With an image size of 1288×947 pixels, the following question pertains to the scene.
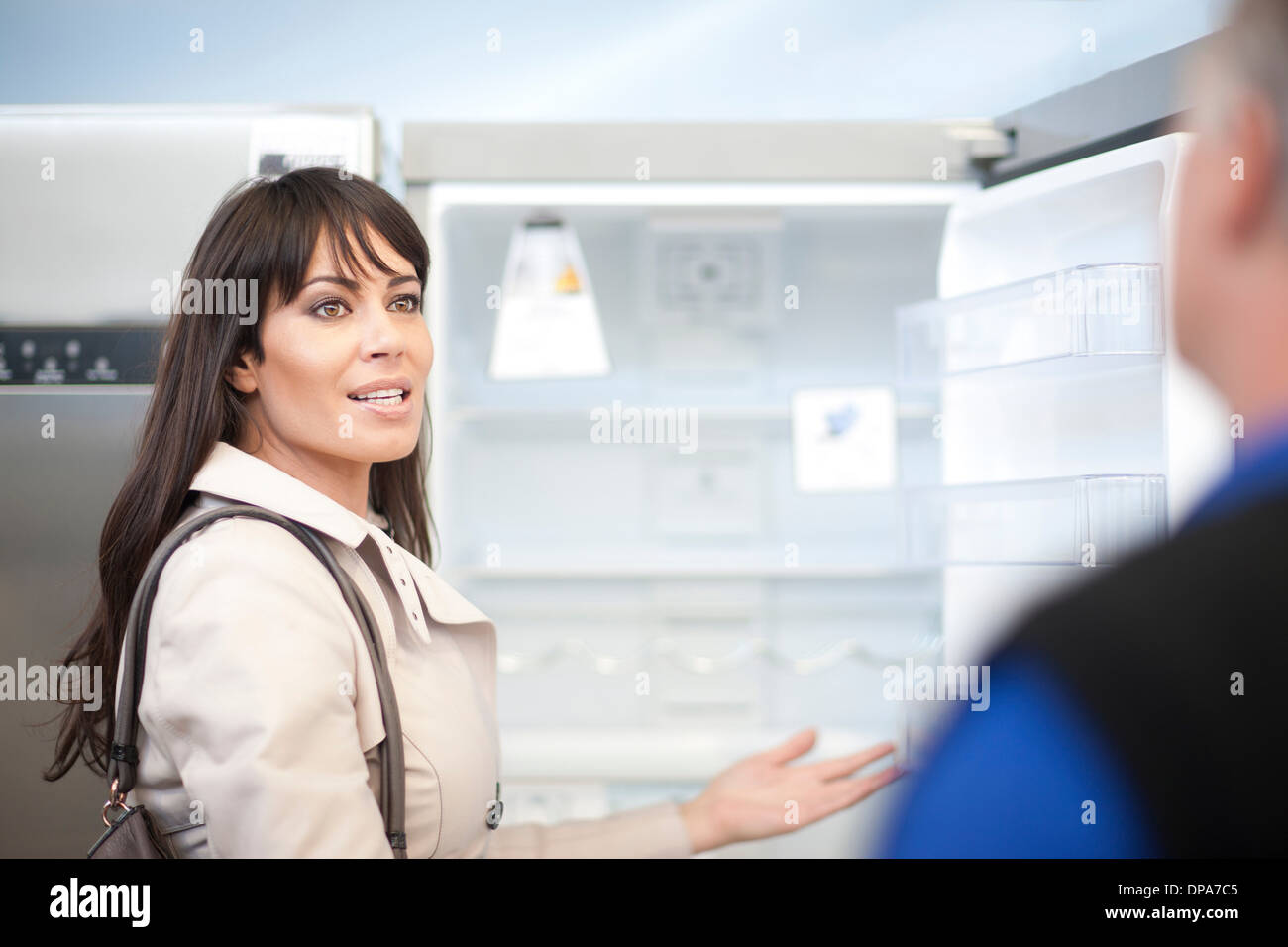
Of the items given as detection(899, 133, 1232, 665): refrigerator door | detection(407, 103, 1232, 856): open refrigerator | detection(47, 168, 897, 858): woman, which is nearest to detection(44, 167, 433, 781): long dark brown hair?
detection(47, 168, 897, 858): woman

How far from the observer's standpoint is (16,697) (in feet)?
4.59

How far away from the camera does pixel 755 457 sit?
2.12 meters

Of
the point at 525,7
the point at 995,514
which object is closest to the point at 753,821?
the point at 995,514

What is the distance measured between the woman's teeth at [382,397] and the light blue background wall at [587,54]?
0.74m

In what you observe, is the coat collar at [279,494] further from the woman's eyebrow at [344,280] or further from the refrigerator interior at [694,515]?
the refrigerator interior at [694,515]

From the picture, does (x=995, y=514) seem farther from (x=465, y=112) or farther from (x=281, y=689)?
(x=281, y=689)

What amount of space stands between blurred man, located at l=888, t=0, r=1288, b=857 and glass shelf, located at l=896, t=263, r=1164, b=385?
2.94ft

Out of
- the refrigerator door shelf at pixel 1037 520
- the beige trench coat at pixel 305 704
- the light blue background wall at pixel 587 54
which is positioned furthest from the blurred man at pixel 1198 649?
the light blue background wall at pixel 587 54

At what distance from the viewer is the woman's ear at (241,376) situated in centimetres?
86

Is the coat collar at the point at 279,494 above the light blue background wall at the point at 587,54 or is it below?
below

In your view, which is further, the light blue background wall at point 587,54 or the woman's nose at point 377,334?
the light blue background wall at point 587,54

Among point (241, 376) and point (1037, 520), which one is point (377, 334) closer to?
point (241, 376)

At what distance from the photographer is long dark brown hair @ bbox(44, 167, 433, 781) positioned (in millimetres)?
825

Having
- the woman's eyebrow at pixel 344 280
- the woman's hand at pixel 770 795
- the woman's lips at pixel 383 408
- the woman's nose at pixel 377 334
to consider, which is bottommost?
the woman's hand at pixel 770 795
